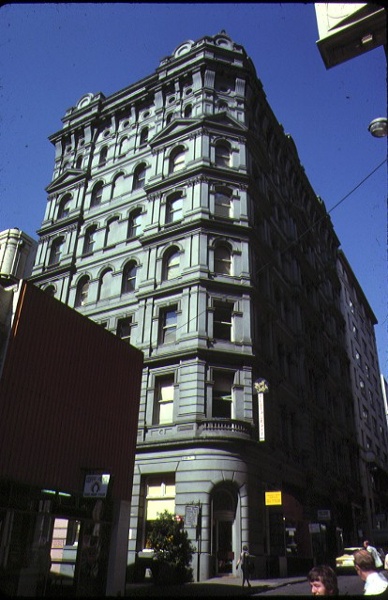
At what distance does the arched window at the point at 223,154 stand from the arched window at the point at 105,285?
33.3 feet

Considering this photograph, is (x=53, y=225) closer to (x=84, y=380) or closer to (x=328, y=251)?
(x=84, y=380)

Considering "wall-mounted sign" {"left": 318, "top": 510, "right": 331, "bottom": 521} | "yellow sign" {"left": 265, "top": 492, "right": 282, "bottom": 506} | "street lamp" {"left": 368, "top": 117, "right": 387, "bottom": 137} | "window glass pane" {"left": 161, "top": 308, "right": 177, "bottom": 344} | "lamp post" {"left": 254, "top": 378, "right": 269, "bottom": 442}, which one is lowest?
"wall-mounted sign" {"left": 318, "top": 510, "right": 331, "bottom": 521}

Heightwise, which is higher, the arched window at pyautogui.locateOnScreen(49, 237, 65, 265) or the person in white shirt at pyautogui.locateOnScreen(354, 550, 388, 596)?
the arched window at pyautogui.locateOnScreen(49, 237, 65, 265)

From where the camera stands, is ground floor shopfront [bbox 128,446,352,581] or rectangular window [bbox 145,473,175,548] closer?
ground floor shopfront [bbox 128,446,352,581]

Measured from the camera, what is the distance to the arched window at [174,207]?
29.2 metres

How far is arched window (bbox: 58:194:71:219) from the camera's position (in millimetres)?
36656

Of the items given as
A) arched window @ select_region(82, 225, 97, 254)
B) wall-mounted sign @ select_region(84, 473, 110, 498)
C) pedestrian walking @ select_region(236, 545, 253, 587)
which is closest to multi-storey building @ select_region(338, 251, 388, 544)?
pedestrian walking @ select_region(236, 545, 253, 587)

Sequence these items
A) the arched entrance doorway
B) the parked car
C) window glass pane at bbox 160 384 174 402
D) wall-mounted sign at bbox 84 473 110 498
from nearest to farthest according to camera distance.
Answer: wall-mounted sign at bbox 84 473 110 498, the arched entrance doorway, the parked car, window glass pane at bbox 160 384 174 402

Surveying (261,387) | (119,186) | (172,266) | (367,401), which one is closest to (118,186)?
(119,186)

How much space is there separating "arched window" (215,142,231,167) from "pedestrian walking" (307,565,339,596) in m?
27.8

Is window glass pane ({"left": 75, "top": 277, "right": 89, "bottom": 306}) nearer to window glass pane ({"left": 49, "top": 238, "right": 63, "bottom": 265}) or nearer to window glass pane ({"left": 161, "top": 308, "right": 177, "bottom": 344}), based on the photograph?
window glass pane ({"left": 49, "top": 238, "right": 63, "bottom": 265})

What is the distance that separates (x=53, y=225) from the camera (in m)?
35.5

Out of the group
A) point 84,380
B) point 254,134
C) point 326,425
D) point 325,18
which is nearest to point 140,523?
point 84,380

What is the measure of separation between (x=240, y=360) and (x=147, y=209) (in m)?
12.7
